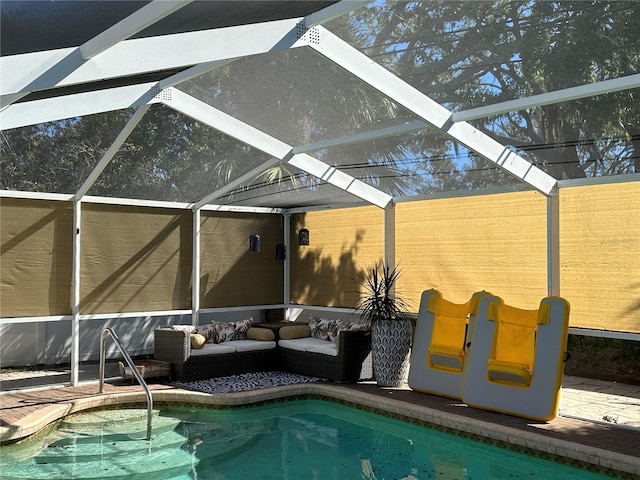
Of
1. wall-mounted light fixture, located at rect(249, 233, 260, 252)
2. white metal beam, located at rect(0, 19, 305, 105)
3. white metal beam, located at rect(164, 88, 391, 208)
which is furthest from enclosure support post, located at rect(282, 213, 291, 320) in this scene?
white metal beam, located at rect(0, 19, 305, 105)

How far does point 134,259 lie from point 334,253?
11.6 ft

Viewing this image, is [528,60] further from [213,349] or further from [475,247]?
[213,349]

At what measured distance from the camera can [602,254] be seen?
905cm

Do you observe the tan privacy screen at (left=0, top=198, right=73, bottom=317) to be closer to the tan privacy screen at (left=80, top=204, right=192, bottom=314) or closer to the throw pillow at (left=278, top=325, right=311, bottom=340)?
the tan privacy screen at (left=80, top=204, right=192, bottom=314)

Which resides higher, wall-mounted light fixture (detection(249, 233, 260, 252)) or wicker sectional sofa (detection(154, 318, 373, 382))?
wall-mounted light fixture (detection(249, 233, 260, 252))

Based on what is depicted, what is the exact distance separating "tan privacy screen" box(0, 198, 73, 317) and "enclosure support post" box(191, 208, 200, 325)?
221 cm

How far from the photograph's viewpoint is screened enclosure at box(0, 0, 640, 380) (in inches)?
207

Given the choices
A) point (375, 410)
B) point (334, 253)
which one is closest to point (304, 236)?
point (334, 253)

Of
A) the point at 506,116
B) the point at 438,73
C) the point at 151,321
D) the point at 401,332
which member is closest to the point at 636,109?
the point at 506,116

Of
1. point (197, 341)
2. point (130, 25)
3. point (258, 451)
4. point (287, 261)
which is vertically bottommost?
point (258, 451)

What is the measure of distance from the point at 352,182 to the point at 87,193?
4.03m

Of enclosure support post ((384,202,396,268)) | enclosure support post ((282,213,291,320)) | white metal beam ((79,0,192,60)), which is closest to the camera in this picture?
white metal beam ((79,0,192,60))

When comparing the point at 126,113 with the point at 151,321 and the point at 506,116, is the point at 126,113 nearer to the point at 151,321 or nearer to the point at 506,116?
the point at 506,116

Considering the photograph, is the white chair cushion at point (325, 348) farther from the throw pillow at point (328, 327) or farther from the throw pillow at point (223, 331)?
the throw pillow at point (223, 331)
